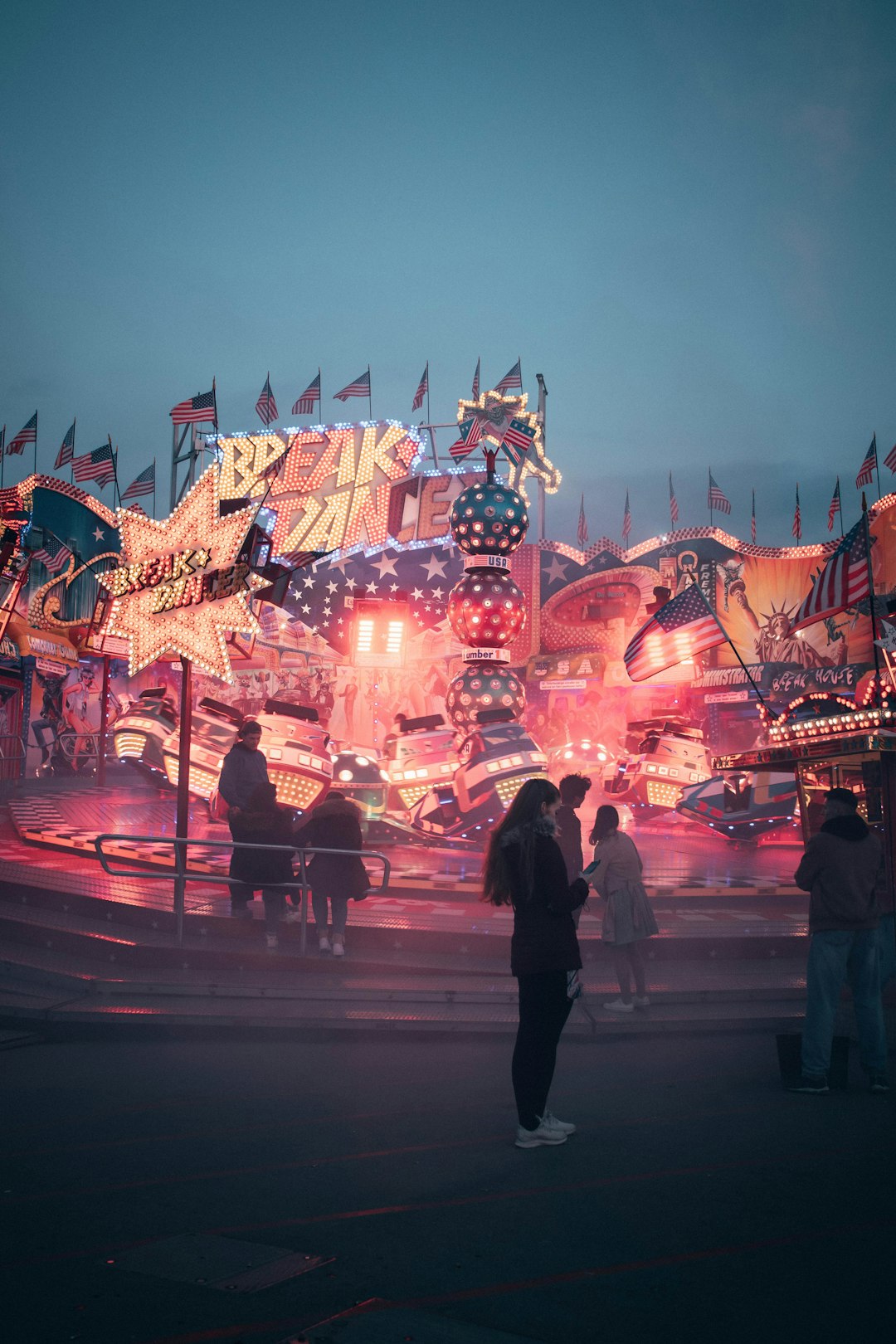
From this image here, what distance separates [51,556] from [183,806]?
910 inches

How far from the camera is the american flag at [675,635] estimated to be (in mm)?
13695

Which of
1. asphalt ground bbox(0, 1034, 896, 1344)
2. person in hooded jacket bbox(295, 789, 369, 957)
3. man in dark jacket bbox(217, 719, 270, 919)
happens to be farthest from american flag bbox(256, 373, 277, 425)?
asphalt ground bbox(0, 1034, 896, 1344)

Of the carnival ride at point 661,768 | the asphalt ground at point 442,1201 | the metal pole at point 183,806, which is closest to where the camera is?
the asphalt ground at point 442,1201

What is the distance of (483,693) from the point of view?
53.5ft

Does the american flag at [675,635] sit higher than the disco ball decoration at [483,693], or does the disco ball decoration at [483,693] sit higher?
the american flag at [675,635]

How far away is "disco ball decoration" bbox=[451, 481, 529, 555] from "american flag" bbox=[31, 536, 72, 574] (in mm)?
16692

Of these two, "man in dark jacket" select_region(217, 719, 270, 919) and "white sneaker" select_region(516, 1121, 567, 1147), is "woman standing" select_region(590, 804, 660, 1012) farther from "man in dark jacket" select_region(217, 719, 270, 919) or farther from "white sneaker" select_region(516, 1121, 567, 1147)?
"man in dark jacket" select_region(217, 719, 270, 919)

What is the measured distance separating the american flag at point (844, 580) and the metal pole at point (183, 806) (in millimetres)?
6625

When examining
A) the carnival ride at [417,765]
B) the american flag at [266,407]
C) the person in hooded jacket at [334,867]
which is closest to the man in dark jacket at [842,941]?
the person in hooded jacket at [334,867]

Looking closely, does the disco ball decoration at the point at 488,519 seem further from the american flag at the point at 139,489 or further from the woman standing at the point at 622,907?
the american flag at the point at 139,489

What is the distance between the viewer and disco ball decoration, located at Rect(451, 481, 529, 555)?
16.3 metres

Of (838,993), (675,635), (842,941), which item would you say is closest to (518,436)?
(675,635)

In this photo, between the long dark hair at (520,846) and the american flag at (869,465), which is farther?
the american flag at (869,465)

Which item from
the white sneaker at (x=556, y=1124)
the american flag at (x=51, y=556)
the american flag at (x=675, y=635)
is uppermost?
the american flag at (x=51, y=556)
